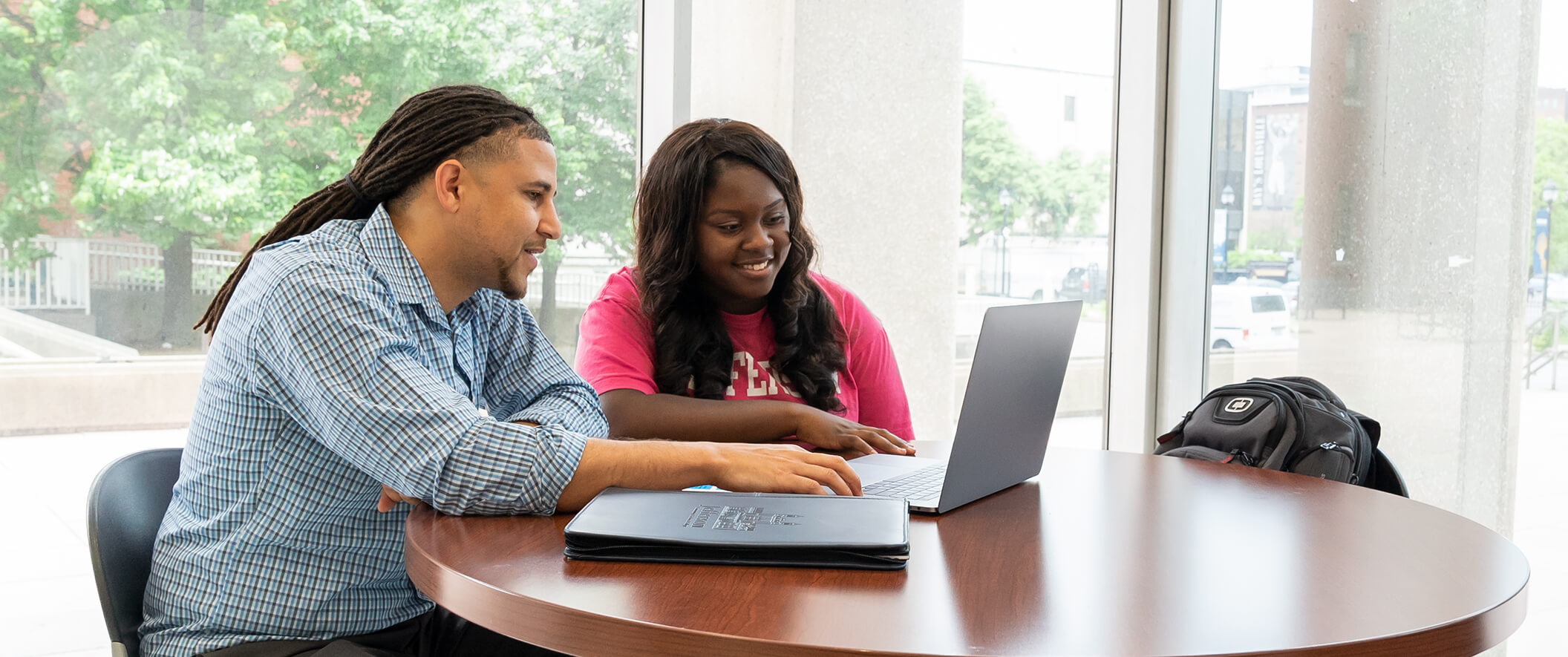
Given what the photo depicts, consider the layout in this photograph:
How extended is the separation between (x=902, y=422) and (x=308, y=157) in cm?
159

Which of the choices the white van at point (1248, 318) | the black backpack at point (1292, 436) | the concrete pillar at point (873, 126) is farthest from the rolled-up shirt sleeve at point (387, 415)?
the white van at point (1248, 318)

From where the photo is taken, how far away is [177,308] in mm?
2631

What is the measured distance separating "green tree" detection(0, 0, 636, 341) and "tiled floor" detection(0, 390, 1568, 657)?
0.39 metres

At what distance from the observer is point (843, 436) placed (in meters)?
1.82

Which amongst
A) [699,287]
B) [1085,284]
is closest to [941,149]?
[1085,284]

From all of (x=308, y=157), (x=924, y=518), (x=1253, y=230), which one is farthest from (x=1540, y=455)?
(x=308, y=157)

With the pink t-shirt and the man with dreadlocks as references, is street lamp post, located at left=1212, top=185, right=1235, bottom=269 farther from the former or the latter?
the man with dreadlocks

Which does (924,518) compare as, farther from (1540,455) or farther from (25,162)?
(25,162)

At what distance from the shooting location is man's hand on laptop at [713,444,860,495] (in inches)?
51.6

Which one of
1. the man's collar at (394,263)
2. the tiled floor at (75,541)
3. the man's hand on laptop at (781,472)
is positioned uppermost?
the man's collar at (394,263)

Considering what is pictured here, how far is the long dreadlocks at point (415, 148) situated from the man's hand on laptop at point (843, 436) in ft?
2.09

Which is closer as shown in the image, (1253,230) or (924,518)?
(924,518)

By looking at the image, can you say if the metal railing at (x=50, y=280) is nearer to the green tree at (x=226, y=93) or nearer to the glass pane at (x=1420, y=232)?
the green tree at (x=226, y=93)

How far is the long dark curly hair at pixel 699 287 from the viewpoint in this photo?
212 cm
